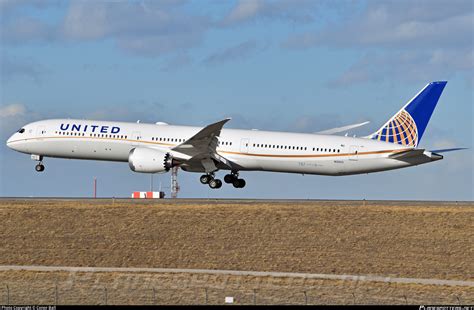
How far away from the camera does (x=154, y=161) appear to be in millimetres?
64125

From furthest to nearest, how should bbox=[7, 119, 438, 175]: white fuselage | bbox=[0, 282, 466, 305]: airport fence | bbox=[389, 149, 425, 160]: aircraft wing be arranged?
bbox=[7, 119, 438, 175]: white fuselage, bbox=[389, 149, 425, 160]: aircraft wing, bbox=[0, 282, 466, 305]: airport fence

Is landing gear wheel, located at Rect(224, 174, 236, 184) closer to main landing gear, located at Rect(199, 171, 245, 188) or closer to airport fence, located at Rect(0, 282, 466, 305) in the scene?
main landing gear, located at Rect(199, 171, 245, 188)

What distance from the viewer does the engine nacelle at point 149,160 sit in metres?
64.1

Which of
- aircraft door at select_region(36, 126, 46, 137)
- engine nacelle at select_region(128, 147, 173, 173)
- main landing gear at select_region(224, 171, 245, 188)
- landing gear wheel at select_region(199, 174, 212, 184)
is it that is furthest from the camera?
main landing gear at select_region(224, 171, 245, 188)

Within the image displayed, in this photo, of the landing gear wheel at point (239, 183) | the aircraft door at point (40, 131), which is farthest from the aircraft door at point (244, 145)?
the aircraft door at point (40, 131)

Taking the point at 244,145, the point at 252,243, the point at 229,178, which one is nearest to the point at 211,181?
the point at 229,178

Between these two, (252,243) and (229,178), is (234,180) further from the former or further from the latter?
(252,243)

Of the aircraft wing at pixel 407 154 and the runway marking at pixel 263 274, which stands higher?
the aircraft wing at pixel 407 154

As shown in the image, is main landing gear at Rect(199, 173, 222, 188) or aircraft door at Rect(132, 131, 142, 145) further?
main landing gear at Rect(199, 173, 222, 188)

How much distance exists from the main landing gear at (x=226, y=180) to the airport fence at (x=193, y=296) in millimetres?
23522

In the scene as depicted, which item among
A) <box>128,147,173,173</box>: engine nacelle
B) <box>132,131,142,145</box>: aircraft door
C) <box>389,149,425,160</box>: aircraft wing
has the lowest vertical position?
<box>389,149,425,160</box>: aircraft wing

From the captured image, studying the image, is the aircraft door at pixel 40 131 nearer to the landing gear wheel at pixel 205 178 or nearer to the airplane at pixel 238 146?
the airplane at pixel 238 146

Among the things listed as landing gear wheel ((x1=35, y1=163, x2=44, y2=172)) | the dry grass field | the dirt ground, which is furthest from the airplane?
the dirt ground

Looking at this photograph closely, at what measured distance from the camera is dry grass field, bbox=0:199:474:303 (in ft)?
142
